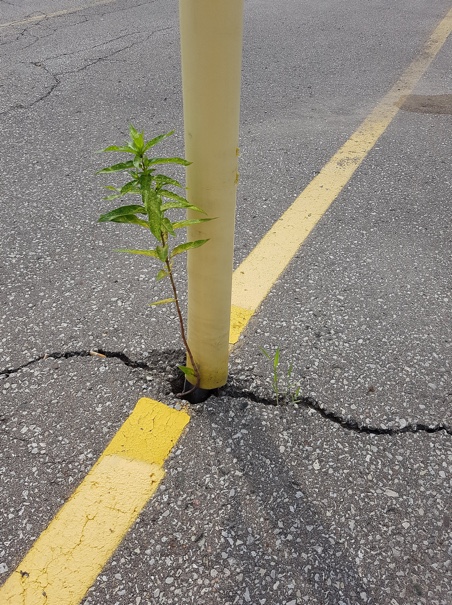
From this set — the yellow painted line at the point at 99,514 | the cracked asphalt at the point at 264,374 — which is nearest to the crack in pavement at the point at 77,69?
the cracked asphalt at the point at 264,374

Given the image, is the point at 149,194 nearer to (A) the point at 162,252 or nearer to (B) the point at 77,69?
(A) the point at 162,252

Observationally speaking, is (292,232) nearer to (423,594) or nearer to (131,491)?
(131,491)

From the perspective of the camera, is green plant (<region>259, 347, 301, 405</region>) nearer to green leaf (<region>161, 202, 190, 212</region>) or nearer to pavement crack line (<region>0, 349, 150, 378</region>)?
pavement crack line (<region>0, 349, 150, 378</region>)

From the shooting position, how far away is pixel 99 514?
1524 millimetres

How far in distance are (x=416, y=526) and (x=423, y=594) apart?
18 cm

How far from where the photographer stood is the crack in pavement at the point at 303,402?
5.77ft

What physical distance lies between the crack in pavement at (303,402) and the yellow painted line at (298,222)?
0.97 feet

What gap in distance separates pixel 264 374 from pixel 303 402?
0.60 feet

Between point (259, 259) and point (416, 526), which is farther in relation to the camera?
point (259, 259)

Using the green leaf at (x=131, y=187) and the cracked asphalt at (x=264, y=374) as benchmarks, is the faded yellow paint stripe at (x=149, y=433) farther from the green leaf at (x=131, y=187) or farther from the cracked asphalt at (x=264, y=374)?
the green leaf at (x=131, y=187)

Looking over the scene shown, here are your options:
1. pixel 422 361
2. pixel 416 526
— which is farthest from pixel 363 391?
pixel 416 526

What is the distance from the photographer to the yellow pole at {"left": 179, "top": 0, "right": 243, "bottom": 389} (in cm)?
119

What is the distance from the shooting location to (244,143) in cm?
358

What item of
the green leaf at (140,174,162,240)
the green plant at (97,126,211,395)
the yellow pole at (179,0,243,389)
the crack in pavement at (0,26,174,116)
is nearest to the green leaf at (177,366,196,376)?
the yellow pole at (179,0,243,389)
